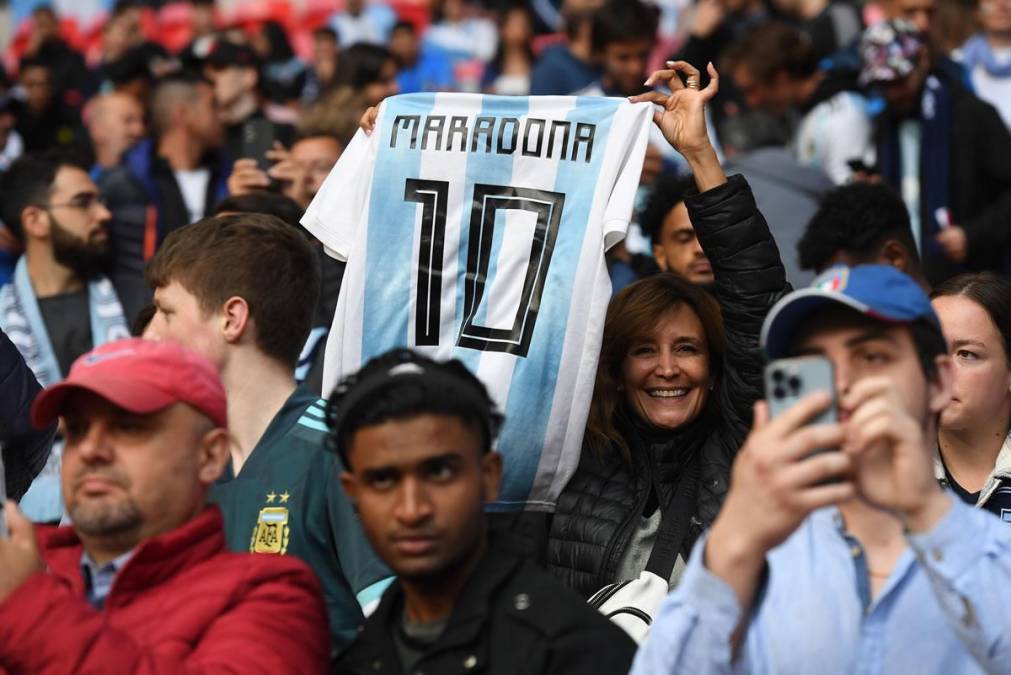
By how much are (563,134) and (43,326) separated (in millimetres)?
3045

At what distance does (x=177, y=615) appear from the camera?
336cm

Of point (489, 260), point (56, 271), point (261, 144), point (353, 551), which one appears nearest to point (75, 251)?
point (56, 271)

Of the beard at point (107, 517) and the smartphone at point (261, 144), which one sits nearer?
the beard at point (107, 517)

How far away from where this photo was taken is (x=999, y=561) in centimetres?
290

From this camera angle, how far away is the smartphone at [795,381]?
2850 millimetres

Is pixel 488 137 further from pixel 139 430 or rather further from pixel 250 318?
pixel 139 430

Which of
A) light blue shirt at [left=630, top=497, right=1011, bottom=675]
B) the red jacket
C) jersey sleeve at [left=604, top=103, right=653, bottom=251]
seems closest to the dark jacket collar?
the red jacket

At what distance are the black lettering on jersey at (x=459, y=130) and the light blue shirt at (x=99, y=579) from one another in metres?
1.76

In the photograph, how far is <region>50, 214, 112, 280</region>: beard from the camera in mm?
7203

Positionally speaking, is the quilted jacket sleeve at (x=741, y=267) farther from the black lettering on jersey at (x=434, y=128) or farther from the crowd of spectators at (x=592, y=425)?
the black lettering on jersey at (x=434, y=128)

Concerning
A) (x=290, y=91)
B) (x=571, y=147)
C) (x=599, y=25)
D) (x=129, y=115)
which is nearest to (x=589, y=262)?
(x=571, y=147)

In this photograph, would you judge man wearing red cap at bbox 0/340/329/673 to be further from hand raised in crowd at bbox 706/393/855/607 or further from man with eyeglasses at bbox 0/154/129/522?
man with eyeglasses at bbox 0/154/129/522

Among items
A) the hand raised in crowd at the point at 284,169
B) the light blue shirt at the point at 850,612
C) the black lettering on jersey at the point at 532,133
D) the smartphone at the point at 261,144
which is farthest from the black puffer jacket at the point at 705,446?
the smartphone at the point at 261,144

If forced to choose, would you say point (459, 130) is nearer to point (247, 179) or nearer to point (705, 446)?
point (705, 446)
